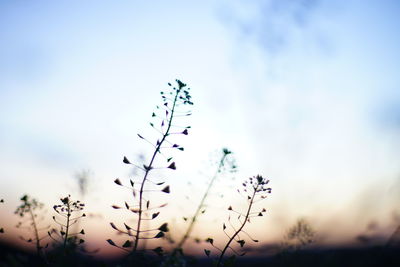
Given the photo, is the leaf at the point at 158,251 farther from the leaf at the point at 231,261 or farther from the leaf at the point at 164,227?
the leaf at the point at 231,261

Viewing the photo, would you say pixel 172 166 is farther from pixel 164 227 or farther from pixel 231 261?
pixel 231 261

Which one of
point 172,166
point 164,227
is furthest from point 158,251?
point 172,166

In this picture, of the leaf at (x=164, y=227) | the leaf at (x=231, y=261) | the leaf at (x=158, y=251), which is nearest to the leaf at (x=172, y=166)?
the leaf at (x=164, y=227)

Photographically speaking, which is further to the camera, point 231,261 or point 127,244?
point 231,261

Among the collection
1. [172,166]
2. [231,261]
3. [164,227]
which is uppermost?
[172,166]

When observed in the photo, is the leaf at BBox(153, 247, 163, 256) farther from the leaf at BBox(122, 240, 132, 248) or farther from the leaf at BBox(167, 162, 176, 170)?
the leaf at BBox(167, 162, 176, 170)

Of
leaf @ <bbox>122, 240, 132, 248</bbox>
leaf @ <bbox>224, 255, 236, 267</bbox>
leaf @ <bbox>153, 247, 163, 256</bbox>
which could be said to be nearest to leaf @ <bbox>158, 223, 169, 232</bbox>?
leaf @ <bbox>153, 247, 163, 256</bbox>

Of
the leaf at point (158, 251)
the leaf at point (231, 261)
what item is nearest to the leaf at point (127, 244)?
the leaf at point (158, 251)

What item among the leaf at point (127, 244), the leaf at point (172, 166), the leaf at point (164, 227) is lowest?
the leaf at point (127, 244)

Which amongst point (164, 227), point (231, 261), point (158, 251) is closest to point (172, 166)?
point (164, 227)

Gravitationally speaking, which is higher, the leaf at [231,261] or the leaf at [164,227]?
the leaf at [164,227]

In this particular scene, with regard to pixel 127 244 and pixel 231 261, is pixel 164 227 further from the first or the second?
pixel 231 261

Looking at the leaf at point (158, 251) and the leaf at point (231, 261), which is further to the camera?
the leaf at point (231, 261)

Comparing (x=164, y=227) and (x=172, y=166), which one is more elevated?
(x=172, y=166)
